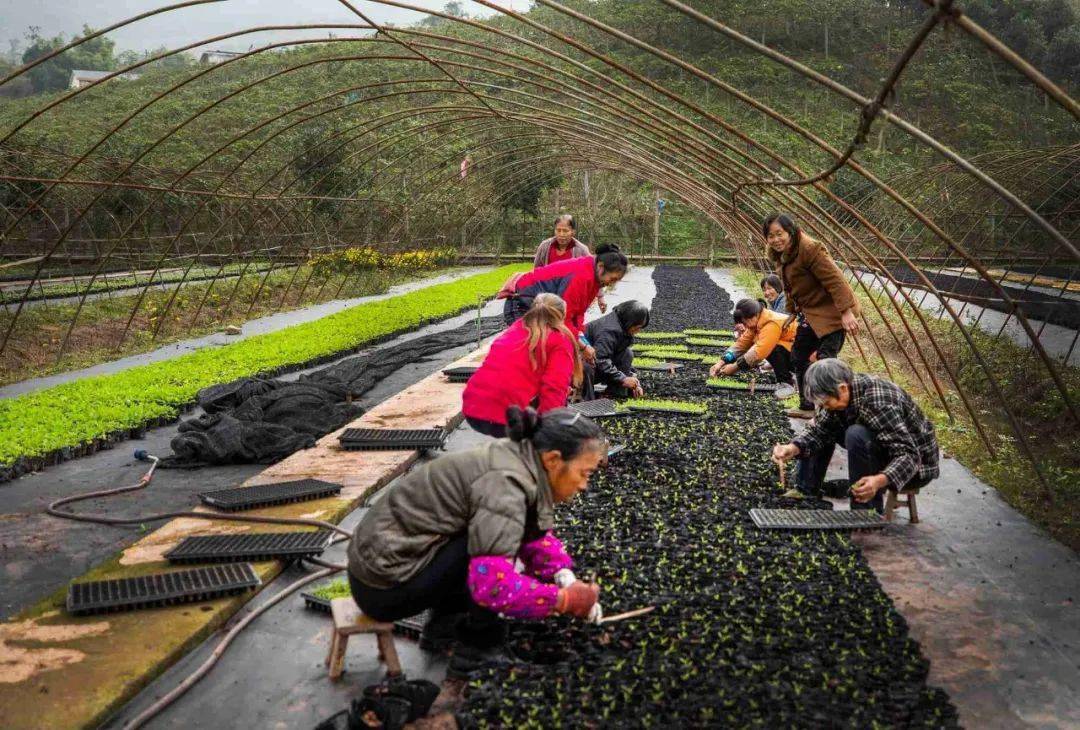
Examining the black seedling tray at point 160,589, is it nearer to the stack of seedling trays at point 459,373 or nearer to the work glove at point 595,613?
the work glove at point 595,613

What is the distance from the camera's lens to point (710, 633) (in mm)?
3572

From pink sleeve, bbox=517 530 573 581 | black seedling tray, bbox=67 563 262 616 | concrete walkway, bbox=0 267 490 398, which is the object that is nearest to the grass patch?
concrete walkway, bbox=0 267 490 398

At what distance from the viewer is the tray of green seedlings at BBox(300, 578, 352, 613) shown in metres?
3.90

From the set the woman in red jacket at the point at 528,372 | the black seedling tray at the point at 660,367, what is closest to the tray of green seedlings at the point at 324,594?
the woman in red jacket at the point at 528,372

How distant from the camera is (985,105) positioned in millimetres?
43219

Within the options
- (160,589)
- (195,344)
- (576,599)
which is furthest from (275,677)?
(195,344)

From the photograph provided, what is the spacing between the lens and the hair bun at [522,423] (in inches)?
119

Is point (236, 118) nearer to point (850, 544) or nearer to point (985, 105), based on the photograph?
point (985, 105)

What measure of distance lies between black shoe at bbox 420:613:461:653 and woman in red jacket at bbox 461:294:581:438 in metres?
1.81

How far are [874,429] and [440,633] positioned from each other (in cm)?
277

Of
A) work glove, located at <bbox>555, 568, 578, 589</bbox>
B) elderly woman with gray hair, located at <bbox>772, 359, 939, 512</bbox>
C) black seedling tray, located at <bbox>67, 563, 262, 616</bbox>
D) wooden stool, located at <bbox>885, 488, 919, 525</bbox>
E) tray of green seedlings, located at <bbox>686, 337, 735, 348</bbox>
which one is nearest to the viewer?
work glove, located at <bbox>555, 568, 578, 589</bbox>

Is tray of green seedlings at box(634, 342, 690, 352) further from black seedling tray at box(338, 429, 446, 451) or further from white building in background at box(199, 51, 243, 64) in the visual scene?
white building in background at box(199, 51, 243, 64)

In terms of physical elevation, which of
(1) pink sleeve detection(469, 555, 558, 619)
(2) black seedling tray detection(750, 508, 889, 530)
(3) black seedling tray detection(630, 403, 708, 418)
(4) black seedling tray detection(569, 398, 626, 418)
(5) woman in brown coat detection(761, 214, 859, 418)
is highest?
(5) woman in brown coat detection(761, 214, 859, 418)

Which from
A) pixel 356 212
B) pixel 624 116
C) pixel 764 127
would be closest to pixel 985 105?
pixel 764 127
